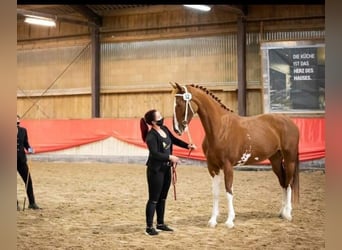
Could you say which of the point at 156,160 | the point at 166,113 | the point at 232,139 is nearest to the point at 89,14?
the point at 166,113

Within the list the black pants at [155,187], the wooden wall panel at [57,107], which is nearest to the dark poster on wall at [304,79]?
the wooden wall panel at [57,107]

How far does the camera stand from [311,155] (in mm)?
8234

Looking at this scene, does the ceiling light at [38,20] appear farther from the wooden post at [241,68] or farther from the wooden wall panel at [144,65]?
the wooden post at [241,68]

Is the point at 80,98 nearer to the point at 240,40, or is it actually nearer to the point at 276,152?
the point at 240,40

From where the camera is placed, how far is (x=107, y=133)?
9969 millimetres

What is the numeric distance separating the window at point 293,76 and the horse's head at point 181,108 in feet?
18.8

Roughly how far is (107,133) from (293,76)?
4436mm

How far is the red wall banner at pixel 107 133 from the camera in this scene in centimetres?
827

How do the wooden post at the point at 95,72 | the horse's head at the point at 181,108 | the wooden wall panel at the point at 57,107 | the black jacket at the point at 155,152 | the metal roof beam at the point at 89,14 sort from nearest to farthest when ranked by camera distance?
the black jacket at the point at 155,152 → the horse's head at the point at 181,108 → the metal roof beam at the point at 89,14 → the wooden post at the point at 95,72 → the wooden wall panel at the point at 57,107

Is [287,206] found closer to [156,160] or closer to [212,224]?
[212,224]

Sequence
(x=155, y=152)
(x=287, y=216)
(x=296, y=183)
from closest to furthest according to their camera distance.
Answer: (x=155, y=152), (x=287, y=216), (x=296, y=183)

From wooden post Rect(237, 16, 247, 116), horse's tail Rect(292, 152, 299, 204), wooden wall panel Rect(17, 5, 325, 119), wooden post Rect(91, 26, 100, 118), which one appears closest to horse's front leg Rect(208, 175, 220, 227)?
horse's tail Rect(292, 152, 299, 204)
